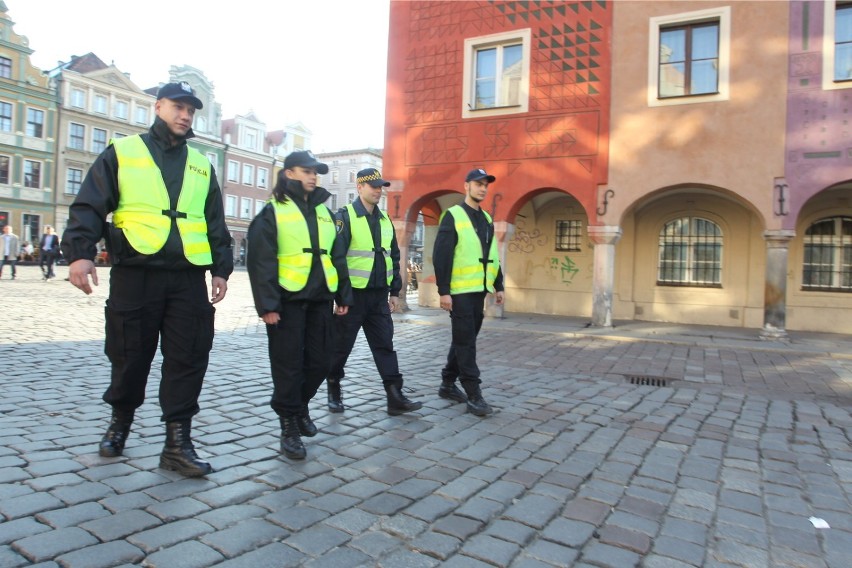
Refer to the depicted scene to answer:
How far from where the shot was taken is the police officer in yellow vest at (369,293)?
5.11 metres

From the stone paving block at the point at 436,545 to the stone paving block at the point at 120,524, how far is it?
1.18 meters

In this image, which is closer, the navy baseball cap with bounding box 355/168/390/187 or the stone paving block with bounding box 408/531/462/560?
the stone paving block with bounding box 408/531/462/560

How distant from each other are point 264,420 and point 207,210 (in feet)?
5.98

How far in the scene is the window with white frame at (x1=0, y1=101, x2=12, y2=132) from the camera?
4009 cm

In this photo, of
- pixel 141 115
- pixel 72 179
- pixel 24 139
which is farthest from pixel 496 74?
pixel 141 115

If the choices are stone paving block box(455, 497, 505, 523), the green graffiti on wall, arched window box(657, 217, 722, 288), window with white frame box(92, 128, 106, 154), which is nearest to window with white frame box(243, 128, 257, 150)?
window with white frame box(92, 128, 106, 154)

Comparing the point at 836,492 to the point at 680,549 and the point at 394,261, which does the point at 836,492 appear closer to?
the point at 680,549

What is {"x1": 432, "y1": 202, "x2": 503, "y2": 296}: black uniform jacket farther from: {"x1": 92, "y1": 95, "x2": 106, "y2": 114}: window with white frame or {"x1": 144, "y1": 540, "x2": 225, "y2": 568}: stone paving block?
{"x1": 92, "y1": 95, "x2": 106, "y2": 114}: window with white frame

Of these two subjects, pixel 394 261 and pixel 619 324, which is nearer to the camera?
pixel 394 261

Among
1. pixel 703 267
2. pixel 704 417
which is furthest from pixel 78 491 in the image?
pixel 703 267

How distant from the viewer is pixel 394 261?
5.43 metres

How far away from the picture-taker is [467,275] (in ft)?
17.4

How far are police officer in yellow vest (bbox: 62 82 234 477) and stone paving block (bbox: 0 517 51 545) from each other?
0.80 meters

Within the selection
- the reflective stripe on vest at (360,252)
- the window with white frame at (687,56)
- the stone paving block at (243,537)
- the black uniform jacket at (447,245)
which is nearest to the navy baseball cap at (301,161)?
the reflective stripe on vest at (360,252)
